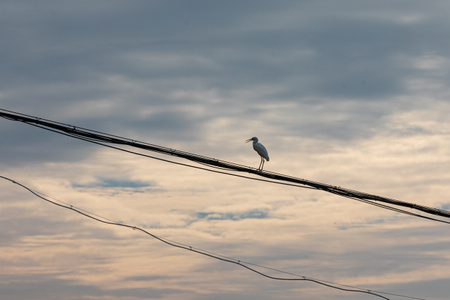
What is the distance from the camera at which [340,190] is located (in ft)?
59.4

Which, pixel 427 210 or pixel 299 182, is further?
pixel 427 210

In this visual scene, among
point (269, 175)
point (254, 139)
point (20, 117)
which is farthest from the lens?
point (254, 139)

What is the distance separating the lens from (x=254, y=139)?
29.0m

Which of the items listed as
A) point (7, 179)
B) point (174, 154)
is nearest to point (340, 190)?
point (174, 154)

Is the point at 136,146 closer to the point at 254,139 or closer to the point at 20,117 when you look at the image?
the point at 20,117

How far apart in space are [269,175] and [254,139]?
1204 cm

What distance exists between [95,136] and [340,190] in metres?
7.12

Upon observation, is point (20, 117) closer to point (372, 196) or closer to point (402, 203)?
point (372, 196)

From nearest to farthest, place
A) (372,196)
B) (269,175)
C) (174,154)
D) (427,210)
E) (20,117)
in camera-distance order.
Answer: (20,117) < (174,154) < (269,175) < (372,196) < (427,210)

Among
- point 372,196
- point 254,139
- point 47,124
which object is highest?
point 254,139

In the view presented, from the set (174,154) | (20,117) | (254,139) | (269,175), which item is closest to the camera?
(20,117)

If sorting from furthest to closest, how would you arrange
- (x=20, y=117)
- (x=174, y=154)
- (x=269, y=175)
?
(x=269, y=175), (x=174, y=154), (x=20, y=117)

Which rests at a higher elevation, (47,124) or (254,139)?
(254,139)

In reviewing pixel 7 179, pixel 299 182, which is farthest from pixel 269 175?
pixel 7 179
